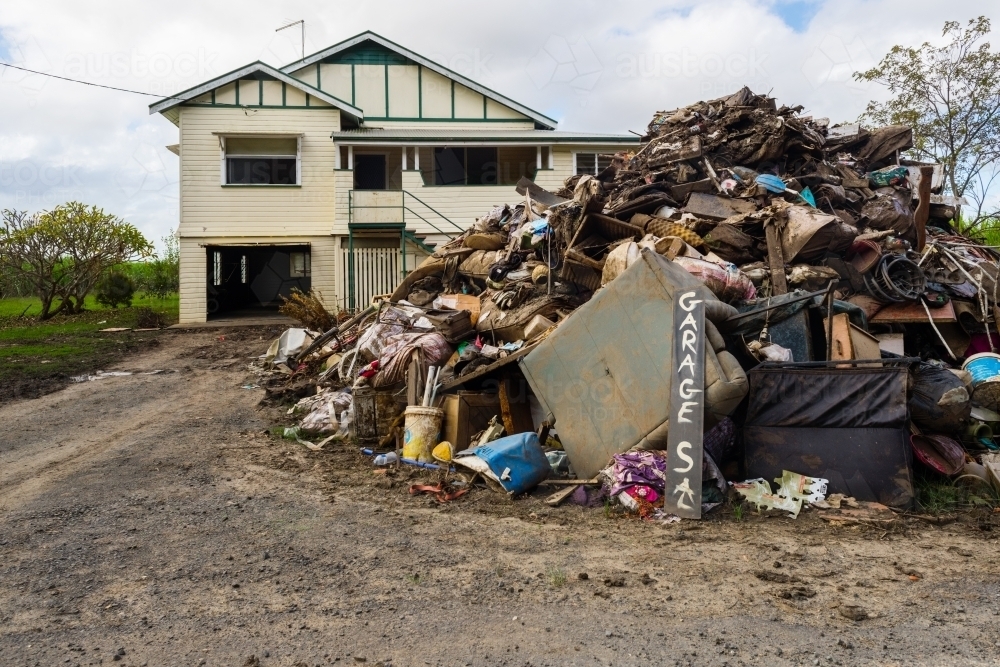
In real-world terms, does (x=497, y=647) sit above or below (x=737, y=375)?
below

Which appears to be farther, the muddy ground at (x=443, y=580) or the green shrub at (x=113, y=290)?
the green shrub at (x=113, y=290)

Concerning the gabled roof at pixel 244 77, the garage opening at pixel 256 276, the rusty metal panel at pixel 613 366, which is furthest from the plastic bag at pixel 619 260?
the garage opening at pixel 256 276

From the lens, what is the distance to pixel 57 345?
13.2 metres

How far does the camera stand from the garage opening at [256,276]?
18.8m

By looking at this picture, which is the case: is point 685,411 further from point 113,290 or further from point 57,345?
point 113,290

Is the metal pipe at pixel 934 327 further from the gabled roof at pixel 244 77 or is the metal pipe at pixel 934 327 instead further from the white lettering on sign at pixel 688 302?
the gabled roof at pixel 244 77

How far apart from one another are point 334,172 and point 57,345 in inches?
262

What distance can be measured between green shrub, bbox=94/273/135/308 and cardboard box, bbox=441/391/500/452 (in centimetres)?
1697

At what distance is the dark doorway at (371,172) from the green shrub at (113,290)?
7.40m

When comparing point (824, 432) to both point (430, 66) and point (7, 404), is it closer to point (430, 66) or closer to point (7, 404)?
point (7, 404)

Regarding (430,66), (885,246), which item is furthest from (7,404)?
(430,66)

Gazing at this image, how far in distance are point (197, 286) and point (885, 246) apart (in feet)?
46.5

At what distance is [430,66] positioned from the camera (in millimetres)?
18266

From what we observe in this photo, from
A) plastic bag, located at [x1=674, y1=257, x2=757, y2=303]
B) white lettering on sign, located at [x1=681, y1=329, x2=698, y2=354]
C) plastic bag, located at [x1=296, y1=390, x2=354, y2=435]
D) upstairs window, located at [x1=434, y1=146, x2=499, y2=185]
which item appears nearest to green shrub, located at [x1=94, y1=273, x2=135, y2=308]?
upstairs window, located at [x1=434, y1=146, x2=499, y2=185]
